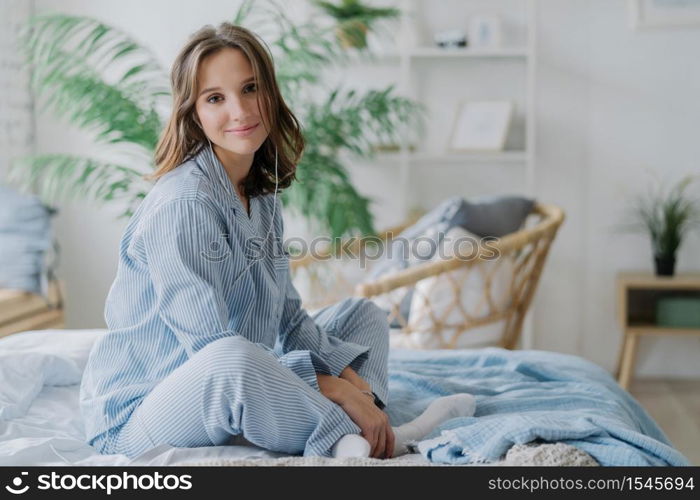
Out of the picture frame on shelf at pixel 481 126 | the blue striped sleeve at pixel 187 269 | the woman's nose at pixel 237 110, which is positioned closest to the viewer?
the blue striped sleeve at pixel 187 269

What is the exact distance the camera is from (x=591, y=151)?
4035 millimetres

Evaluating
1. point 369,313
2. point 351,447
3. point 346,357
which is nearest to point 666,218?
point 369,313

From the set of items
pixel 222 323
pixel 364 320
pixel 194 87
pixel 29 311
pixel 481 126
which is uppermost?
pixel 194 87

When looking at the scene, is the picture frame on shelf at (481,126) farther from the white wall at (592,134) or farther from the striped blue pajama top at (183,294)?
the striped blue pajama top at (183,294)

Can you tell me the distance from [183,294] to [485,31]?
9.27 ft

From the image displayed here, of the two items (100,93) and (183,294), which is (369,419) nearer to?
(183,294)

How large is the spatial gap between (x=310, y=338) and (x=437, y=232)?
1.40m

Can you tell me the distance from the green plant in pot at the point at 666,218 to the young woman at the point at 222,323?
2.31m

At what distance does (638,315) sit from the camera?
3.97 metres

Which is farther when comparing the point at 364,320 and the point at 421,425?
the point at 364,320

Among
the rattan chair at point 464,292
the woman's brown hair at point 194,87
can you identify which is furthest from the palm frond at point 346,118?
the woman's brown hair at point 194,87

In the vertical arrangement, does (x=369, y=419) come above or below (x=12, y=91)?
below

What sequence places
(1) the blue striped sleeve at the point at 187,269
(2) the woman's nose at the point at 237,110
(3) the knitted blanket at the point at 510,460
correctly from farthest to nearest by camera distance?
1. (2) the woman's nose at the point at 237,110
2. (1) the blue striped sleeve at the point at 187,269
3. (3) the knitted blanket at the point at 510,460

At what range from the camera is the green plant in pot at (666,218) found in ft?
12.4
